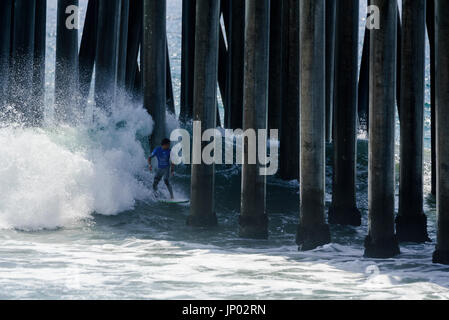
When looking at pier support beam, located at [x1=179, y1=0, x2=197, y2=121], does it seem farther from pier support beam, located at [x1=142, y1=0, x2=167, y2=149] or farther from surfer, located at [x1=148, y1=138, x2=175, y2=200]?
surfer, located at [x1=148, y1=138, x2=175, y2=200]

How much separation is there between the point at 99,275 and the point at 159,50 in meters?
6.79

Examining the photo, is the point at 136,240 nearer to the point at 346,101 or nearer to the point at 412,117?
the point at 346,101

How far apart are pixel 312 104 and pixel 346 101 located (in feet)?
7.82

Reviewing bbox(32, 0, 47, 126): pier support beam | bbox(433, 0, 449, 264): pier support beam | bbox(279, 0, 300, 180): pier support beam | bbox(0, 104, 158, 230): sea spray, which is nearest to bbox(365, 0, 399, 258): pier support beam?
bbox(433, 0, 449, 264): pier support beam

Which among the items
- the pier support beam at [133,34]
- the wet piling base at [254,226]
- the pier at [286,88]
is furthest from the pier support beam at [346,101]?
the pier support beam at [133,34]

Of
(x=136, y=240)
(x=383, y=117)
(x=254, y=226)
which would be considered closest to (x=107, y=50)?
(x=136, y=240)

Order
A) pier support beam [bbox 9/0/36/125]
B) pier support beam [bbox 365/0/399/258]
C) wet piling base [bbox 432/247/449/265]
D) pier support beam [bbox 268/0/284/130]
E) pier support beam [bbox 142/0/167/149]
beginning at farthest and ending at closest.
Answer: pier support beam [bbox 9/0/36/125] < pier support beam [bbox 268/0/284/130] < pier support beam [bbox 142/0/167/149] < pier support beam [bbox 365/0/399/258] < wet piling base [bbox 432/247/449/265]

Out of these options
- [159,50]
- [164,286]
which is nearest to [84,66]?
[159,50]

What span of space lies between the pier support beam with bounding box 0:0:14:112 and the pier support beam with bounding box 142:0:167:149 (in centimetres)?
515

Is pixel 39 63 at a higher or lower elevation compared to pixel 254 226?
higher

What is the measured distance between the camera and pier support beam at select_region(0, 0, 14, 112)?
2077cm

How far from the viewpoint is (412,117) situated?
43.7 feet

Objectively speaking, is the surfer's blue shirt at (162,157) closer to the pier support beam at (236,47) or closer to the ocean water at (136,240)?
the ocean water at (136,240)
